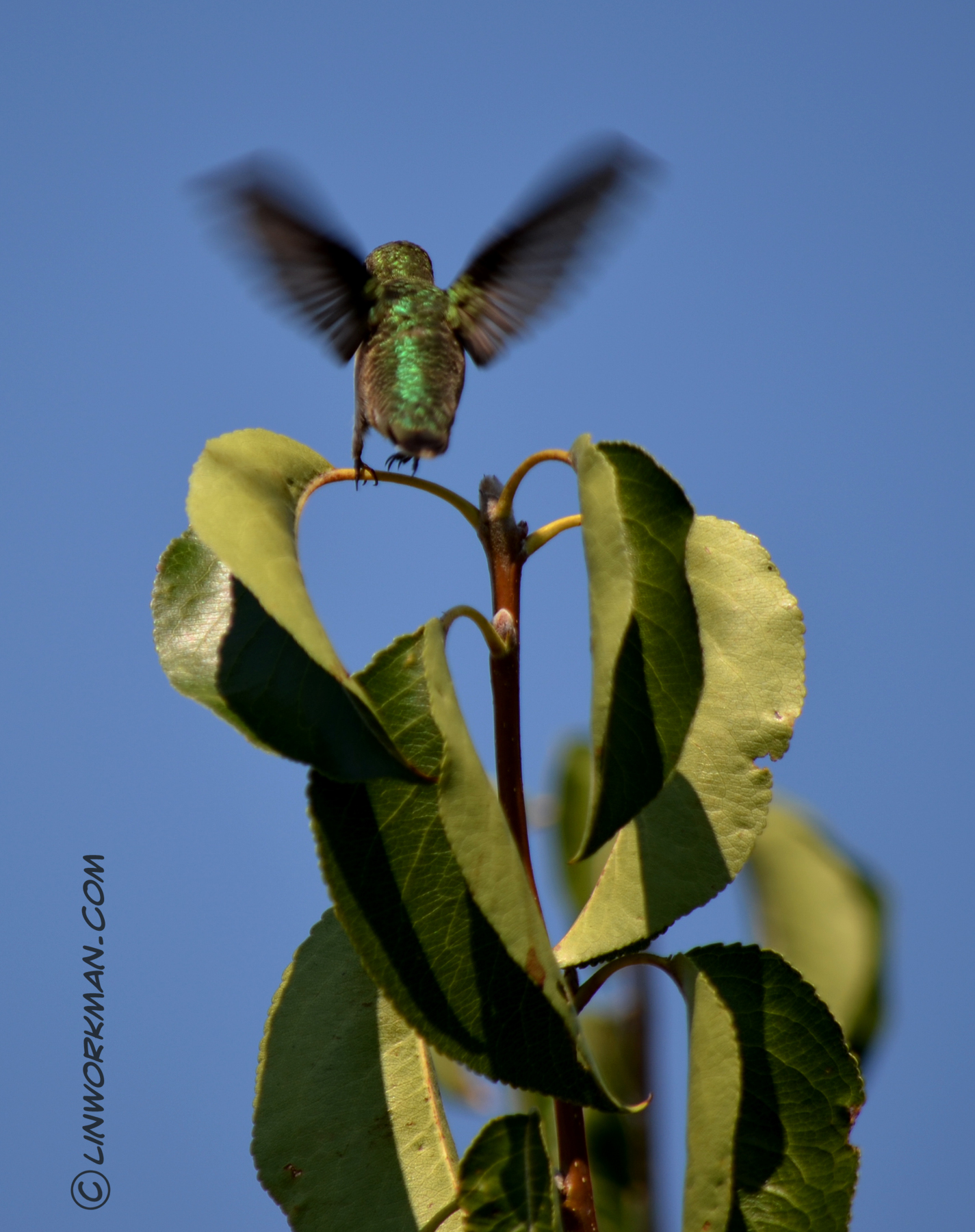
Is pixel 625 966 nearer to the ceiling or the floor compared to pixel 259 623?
nearer to the floor

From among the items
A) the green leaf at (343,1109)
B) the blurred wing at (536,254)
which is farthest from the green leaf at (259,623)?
the blurred wing at (536,254)

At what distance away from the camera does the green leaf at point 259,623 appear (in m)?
1.39

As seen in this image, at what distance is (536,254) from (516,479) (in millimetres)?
1025

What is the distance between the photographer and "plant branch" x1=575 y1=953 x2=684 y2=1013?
1.64 m

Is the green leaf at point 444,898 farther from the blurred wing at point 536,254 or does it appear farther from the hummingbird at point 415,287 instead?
the blurred wing at point 536,254

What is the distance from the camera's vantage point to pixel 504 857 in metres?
1.29

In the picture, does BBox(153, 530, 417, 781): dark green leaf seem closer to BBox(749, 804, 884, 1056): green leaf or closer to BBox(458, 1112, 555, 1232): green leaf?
BBox(458, 1112, 555, 1232): green leaf

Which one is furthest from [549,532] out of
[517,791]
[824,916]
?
[824,916]

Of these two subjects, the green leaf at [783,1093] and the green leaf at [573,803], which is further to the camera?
the green leaf at [573,803]

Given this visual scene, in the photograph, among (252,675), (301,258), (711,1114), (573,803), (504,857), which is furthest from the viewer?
(573,803)

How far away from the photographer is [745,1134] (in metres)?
1.67

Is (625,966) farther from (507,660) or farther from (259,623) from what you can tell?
(259,623)

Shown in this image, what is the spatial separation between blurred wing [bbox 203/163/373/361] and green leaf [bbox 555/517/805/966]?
1004mm

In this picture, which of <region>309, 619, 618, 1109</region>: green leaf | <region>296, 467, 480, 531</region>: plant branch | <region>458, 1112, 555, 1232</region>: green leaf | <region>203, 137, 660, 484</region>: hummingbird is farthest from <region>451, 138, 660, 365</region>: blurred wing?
<region>458, 1112, 555, 1232</region>: green leaf
